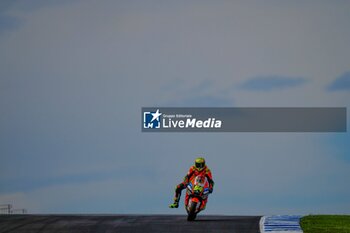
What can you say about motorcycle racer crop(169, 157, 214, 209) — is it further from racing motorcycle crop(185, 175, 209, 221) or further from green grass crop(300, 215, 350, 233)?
green grass crop(300, 215, 350, 233)

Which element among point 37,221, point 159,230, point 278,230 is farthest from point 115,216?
point 278,230

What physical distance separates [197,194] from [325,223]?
185 inches

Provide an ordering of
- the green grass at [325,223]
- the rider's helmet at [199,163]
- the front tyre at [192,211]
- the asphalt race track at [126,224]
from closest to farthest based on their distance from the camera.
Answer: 1. the green grass at [325,223]
2. the asphalt race track at [126,224]
3. the rider's helmet at [199,163]
4. the front tyre at [192,211]

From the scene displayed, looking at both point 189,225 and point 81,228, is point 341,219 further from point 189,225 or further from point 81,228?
point 81,228

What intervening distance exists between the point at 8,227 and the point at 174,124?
8.74m

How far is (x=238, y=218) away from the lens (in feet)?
111

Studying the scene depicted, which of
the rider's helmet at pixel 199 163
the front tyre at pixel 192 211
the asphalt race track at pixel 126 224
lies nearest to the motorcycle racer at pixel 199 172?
the rider's helmet at pixel 199 163

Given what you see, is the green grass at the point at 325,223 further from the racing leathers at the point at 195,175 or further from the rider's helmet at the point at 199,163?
the rider's helmet at the point at 199,163

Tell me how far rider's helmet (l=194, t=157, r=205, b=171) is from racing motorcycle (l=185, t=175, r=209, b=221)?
296mm

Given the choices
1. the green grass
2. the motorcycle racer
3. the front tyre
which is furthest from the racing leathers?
the green grass

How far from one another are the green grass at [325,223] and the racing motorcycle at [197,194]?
365 cm

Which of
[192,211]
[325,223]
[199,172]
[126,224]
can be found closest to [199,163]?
[199,172]

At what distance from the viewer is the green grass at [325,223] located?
95.0 feet

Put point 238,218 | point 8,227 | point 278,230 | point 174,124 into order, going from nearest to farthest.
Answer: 1. point 278,230
2. point 8,227
3. point 238,218
4. point 174,124
